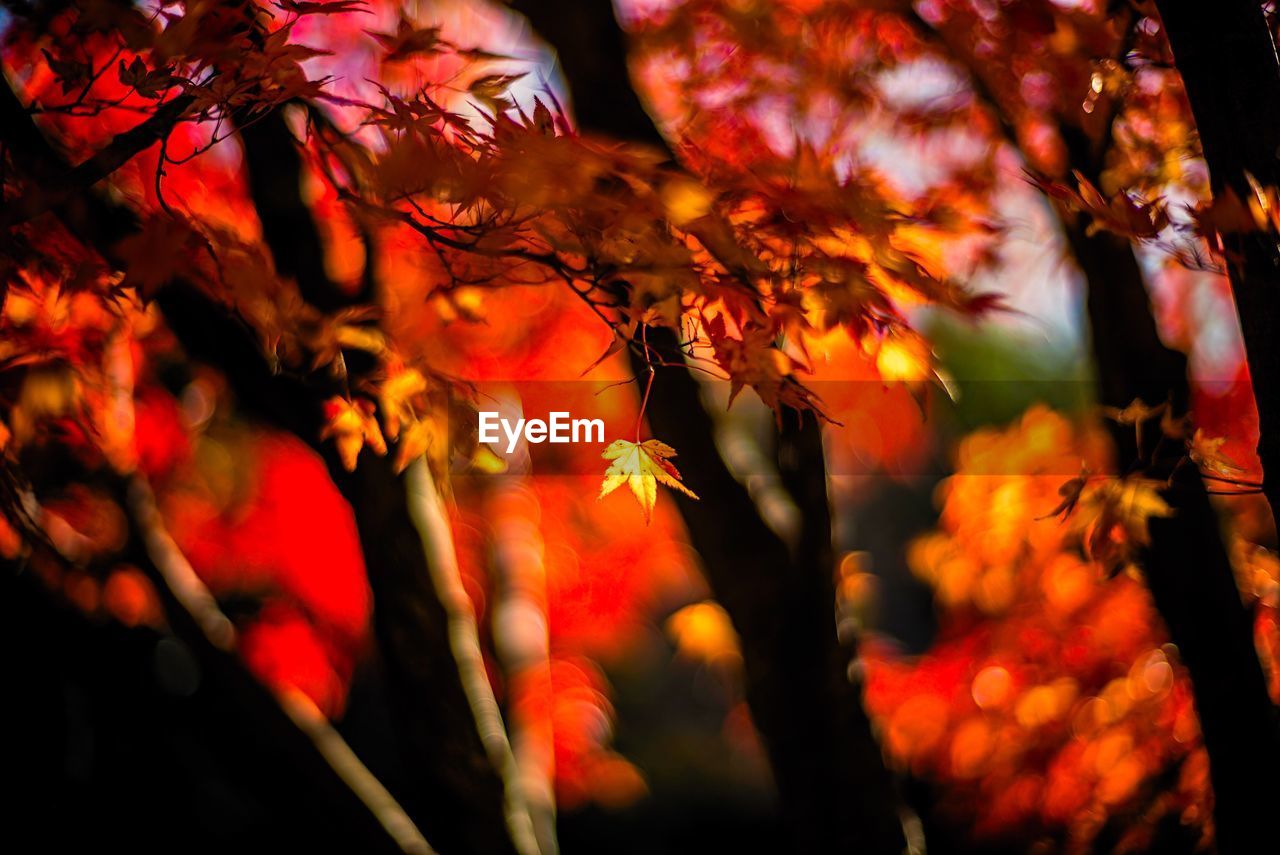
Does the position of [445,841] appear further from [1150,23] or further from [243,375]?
[1150,23]

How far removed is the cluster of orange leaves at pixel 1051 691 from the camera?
4.40 m

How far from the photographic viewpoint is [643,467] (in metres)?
2.51

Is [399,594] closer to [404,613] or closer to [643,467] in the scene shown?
[404,613]

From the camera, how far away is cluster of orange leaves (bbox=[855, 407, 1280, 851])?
4.40m

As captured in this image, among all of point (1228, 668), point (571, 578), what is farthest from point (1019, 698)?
point (571, 578)

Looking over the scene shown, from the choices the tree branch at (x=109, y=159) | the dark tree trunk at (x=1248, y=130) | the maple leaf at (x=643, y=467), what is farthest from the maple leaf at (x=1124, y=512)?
the tree branch at (x=109, y=159)

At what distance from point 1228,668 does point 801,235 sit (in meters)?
1.78

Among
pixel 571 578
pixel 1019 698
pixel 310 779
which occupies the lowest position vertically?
pixel 1019 698

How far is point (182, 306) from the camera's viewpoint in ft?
8.18

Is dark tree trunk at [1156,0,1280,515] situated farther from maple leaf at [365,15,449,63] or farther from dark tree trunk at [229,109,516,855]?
dark tree trunk at [229,109,516,855]

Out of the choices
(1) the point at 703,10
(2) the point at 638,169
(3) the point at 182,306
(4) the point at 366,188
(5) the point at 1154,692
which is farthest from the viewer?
(5) the point at 1154,692
